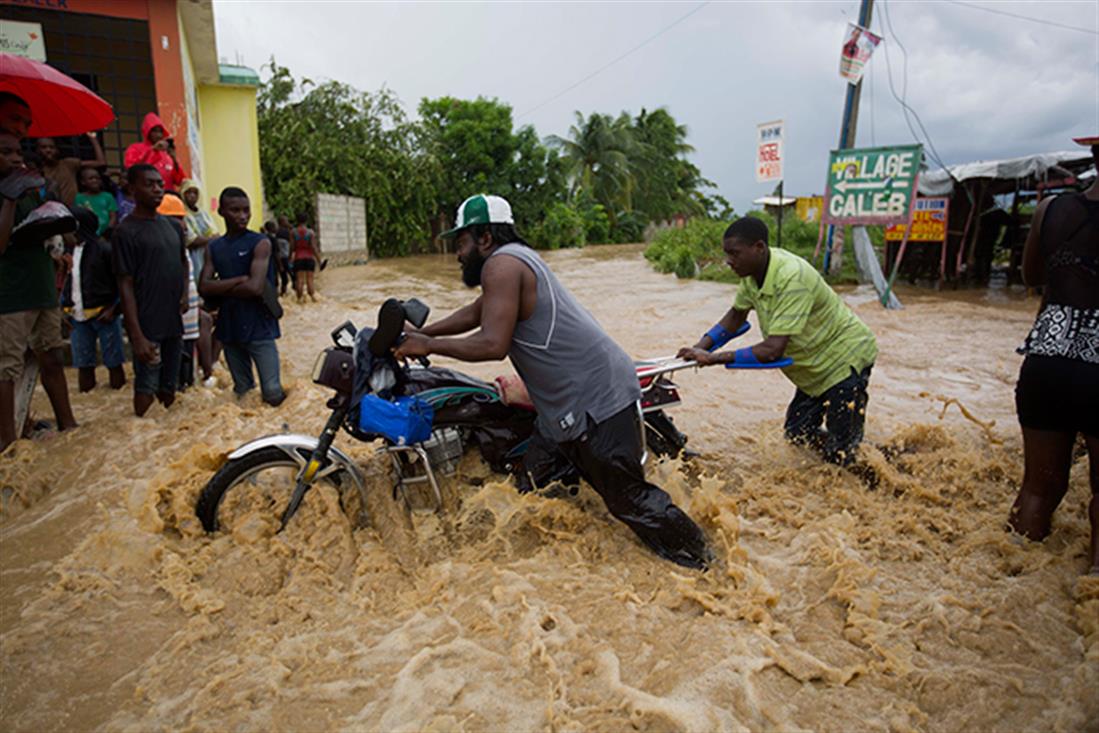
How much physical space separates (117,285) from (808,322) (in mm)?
4872

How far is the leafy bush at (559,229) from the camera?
3070 cm

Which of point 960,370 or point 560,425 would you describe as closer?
point 560,425

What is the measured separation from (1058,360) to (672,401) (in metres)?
1.75

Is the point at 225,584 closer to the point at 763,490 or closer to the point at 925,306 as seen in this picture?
the point at 763,490

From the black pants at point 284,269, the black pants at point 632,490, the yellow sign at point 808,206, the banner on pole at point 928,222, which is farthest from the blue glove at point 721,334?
the yellow sign at point 808,206

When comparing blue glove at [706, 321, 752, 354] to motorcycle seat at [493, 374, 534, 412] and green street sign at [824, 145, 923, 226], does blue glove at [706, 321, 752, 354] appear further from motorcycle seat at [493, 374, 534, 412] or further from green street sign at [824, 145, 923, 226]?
green street sign at [824, 145, 923, 226]

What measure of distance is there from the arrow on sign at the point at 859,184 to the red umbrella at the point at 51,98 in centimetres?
1141

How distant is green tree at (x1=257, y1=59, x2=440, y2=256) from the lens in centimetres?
2030

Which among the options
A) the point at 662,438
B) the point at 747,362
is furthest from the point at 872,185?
the point at 747,362

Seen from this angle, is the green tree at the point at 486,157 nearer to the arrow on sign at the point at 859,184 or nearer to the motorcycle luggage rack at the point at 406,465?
the arrow on sign at the point at 859,184

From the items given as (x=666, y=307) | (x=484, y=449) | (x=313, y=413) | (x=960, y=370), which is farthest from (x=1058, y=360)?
(x=666, y=307)

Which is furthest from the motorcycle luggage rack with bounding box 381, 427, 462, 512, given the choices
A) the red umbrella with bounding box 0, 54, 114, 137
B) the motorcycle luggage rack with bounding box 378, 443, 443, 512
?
the red umbrella with bounding box 0, 54, 114, 137

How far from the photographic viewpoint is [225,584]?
310 cm

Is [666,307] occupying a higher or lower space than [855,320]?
lower
